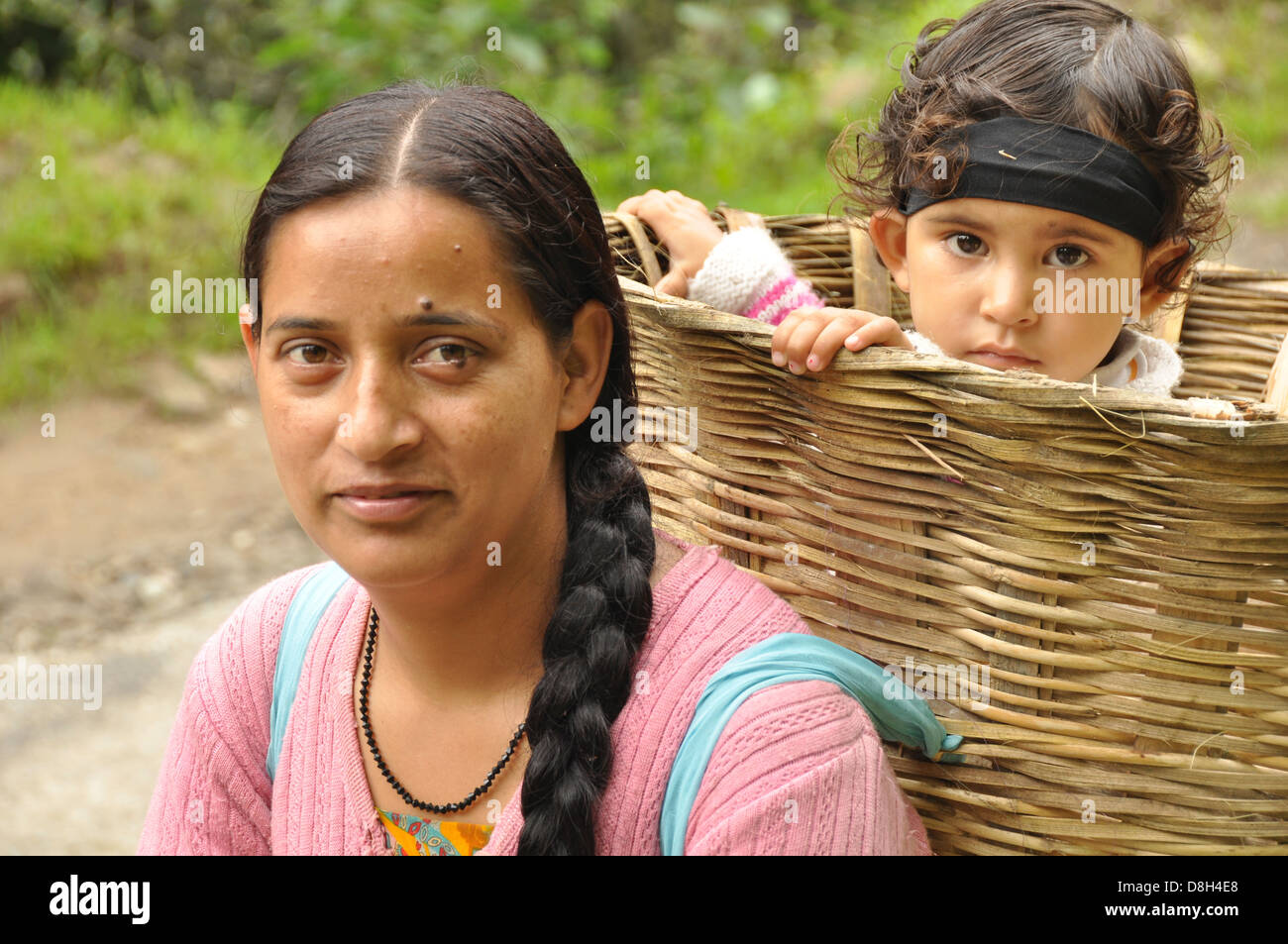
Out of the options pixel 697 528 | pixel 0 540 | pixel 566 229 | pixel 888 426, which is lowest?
pixel 0 540

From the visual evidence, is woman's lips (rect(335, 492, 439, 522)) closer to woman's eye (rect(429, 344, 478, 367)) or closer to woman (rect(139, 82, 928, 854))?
woman (rect(139, 82, 928, 854))

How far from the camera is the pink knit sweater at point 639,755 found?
4.63 ft

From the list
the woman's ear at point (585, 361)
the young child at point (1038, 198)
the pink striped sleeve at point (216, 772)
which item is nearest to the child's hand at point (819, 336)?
the woman's ear at point (585, 361)

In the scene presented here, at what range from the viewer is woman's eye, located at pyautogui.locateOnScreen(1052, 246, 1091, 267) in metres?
2.12

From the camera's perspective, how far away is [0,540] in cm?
401

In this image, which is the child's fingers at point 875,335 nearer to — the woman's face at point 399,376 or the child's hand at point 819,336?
the child's hand at point 819,336

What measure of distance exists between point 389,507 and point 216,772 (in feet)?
1.83

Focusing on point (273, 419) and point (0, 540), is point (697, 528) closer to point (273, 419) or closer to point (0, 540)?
point (273, 419)

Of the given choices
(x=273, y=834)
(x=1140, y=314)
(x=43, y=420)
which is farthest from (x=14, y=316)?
(x=1140, y=314)

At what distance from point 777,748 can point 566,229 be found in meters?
0.65

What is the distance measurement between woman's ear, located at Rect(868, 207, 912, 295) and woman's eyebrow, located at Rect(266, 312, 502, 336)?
118cm

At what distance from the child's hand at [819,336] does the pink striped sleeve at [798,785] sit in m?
0.39

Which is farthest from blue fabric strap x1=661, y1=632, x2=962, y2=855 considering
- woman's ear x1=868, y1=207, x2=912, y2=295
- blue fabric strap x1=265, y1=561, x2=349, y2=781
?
woman's ear x1=868, y1=207, x2=912, y2=295
